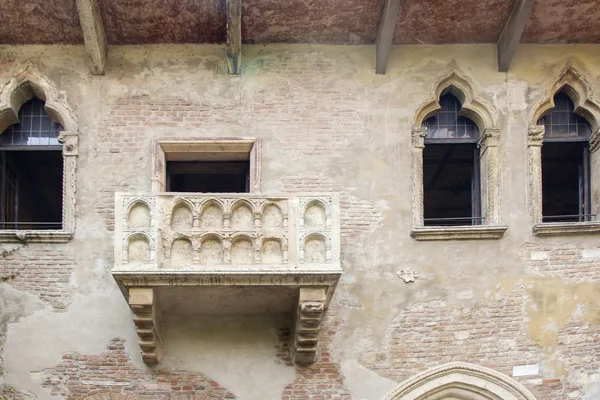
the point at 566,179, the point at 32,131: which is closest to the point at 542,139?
the point at 566,179

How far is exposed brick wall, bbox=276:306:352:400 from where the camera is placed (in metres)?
8.31

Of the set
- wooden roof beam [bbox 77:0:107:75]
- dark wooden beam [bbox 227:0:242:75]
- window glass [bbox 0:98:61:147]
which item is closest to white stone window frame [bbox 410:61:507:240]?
dark wooden beam [bbox 227:0:242:75]

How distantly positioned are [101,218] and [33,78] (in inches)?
74.0

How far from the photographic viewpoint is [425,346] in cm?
845

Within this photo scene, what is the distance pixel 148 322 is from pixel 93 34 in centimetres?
338

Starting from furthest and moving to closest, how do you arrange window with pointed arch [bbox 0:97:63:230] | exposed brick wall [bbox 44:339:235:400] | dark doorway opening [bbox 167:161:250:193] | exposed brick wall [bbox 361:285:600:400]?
dark doorway opening [bbox 167:161:250:193] → window with pointed arch [bbox 0:97:63:230] → exposed brick wall [bbox 361:285:600:400] → exposed brick wall [bbox 44:339:235:400]

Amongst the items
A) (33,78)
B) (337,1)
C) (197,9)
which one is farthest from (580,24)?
(33,78)

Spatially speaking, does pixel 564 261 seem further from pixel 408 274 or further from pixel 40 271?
pixel 40 271

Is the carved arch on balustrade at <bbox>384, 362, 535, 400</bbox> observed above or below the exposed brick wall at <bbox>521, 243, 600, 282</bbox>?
below

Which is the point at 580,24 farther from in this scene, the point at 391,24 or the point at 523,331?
the point at 523,331

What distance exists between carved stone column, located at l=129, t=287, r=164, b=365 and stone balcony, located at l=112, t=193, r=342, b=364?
0.01 m

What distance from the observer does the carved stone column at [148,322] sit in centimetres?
743

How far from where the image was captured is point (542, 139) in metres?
9.01

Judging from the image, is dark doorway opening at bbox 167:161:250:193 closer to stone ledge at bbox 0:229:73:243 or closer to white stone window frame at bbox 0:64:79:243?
white stone window frame at bbox 0:64:79:243
